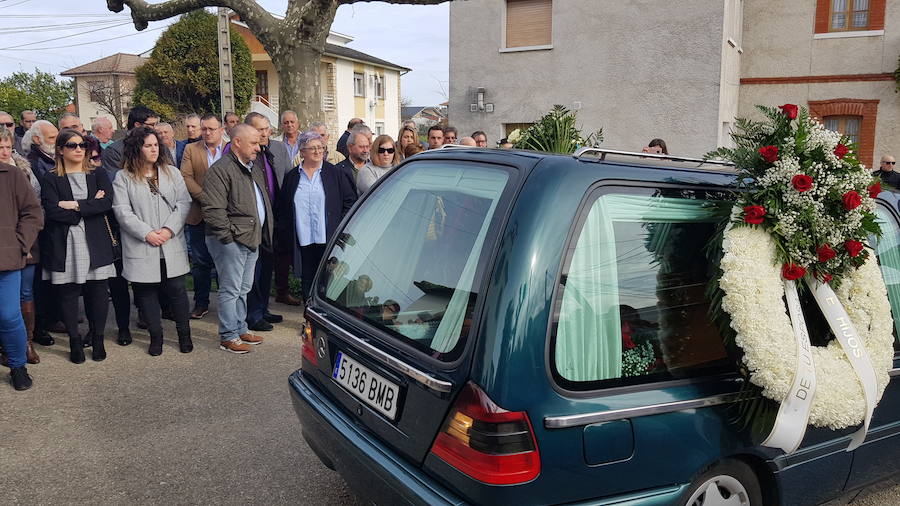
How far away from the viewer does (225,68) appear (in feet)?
53.1

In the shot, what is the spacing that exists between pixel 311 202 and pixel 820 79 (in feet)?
51.8

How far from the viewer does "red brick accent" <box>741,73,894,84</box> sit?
1666 cm

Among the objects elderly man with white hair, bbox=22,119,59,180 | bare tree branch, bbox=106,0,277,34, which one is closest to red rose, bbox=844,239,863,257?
elderly man with white hair, bbox=22,119,59,180

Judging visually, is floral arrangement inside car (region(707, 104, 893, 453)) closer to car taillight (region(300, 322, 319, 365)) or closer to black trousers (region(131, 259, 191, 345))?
car taillight (region(300, 322, 319, 365))

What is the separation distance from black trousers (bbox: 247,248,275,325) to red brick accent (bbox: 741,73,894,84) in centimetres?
1578

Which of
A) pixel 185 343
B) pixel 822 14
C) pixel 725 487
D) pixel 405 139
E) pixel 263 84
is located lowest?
pixel 185 343

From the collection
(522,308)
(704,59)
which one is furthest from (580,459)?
(704,59)

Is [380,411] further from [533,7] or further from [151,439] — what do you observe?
[533,7]

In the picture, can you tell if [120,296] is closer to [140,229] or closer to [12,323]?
[140,229]

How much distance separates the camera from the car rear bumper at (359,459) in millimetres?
2303

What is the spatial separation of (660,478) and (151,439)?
3098 millimetres

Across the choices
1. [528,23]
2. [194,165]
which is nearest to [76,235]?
[194,165]

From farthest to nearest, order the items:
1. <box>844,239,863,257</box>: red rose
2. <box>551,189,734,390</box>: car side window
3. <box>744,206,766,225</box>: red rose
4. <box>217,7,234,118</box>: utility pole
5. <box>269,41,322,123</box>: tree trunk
Result: <box>217,7,234,118</box>: utility pole, <box>269,41,322,123</box>: tree trunk, <box>844,239,863,257</box>: red rose, <box>744,206,766,225</box>: red rose, <box>551,189,734,390</box>: car side window

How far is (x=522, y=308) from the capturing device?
7.17ft
